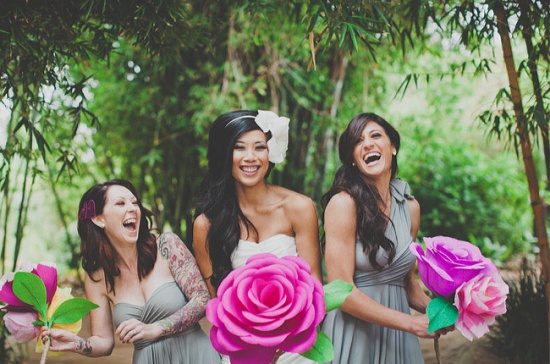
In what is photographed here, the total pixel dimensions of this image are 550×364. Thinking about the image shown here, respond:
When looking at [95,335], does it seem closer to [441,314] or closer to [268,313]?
[268,313]

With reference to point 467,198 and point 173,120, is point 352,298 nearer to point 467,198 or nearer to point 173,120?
point 173,120

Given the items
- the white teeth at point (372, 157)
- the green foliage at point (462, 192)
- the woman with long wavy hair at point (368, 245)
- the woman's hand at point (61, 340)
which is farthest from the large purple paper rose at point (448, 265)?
the green foliage at point (462, 192)

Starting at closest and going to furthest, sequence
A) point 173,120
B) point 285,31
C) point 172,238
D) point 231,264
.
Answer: point 172,238 < point 231,264 < point 285,31 < point 173,120

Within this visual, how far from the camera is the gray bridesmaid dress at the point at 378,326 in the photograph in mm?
1924

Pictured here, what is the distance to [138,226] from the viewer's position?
6.15ft

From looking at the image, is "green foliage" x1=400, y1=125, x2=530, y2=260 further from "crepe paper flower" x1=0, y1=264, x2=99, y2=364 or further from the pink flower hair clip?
"crepe paper flower" x1=0, y1=264, x2=99, y2=364

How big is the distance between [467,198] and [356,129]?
6.02 meters

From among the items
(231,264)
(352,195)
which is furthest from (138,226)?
(352,195)

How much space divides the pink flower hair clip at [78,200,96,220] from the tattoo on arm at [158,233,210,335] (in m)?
0.27

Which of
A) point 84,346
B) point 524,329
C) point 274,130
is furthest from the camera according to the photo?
point 524,329

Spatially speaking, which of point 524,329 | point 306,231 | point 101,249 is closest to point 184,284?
point 101,249

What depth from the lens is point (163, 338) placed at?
1.85 m

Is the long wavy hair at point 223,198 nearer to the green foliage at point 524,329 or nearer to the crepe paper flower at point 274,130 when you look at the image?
the crepe paper flower at point 274,130

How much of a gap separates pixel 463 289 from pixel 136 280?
117 centimetres
